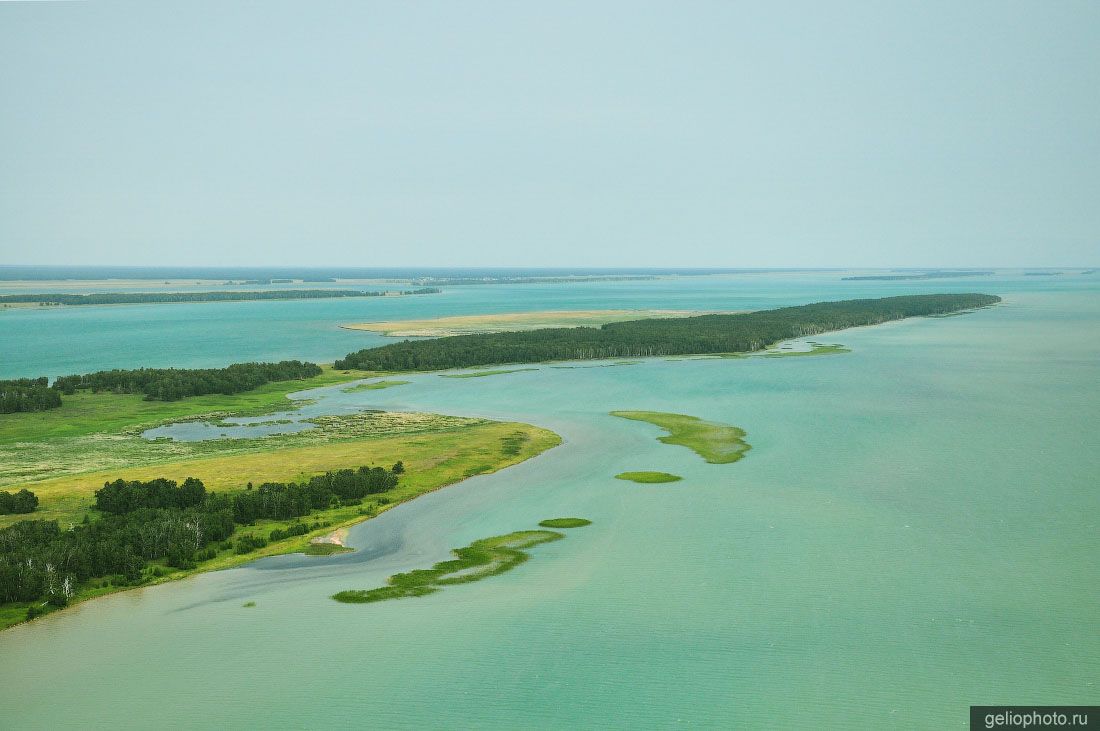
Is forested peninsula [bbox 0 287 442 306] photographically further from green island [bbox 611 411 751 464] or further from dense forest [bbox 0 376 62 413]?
green island [bbox 611 411 751 464]

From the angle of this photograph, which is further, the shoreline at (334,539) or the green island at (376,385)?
the green island at (376,385)

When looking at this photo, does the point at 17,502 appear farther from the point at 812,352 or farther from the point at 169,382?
the point at 812,352

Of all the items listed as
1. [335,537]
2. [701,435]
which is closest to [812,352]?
[701,435]

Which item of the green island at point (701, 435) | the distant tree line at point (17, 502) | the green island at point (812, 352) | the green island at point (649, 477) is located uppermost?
the green island at point (812, 352)

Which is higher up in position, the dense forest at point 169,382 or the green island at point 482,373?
the dense forest at point 169,382

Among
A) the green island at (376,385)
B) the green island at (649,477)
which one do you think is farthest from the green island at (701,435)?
the green island at (376,385)

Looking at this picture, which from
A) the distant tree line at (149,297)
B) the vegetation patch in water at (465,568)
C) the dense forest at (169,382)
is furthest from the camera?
the distant tree line at (149,297)

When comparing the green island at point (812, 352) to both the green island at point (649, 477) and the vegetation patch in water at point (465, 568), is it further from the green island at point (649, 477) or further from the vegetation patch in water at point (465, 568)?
the vegetation patch in water at point (465, 568)

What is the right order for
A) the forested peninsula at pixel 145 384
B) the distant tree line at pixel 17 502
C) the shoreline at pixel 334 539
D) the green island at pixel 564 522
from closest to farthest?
the shoreline at pixel 334 539, the green island at pixel 564 522, the distant tree line at pixel 17 502, the forested peninsula at pixel 145 384
